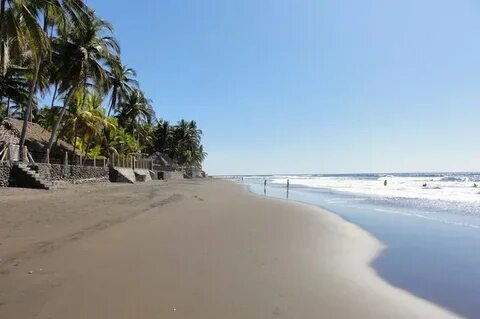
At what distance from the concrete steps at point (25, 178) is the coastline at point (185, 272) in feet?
31.9

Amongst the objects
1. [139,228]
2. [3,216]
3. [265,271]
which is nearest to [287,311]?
[265,271]

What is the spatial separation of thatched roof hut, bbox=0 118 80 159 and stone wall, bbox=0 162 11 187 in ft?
20.6

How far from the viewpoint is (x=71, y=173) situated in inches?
1102

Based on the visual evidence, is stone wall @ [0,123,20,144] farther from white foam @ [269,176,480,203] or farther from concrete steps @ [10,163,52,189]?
white foam @ [269,176,480,203]

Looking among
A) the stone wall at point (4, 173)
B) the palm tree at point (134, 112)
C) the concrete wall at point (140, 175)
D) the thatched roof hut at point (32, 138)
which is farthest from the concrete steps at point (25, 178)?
the palm tree at point (134, 112)

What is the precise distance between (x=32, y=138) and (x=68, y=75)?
506cm

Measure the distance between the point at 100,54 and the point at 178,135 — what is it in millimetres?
56348

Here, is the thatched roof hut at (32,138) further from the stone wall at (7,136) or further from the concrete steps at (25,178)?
the concrete steps at (25,178)

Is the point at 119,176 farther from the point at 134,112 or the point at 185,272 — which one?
the point at 185,272

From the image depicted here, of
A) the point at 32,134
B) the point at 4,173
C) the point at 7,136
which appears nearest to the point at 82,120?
the point at 32,134

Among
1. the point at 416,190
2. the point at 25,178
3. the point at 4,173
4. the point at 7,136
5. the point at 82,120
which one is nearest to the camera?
the point at 4,173

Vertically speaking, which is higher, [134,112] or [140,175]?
[134,112]

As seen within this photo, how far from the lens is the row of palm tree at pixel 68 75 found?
1794 cm

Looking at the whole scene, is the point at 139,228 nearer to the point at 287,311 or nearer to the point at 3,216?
the point at 3,216
